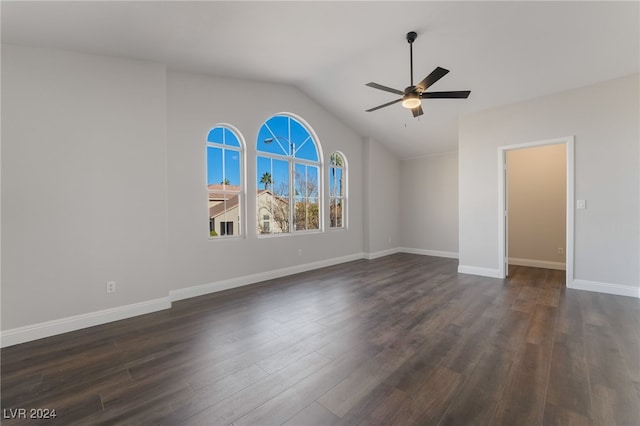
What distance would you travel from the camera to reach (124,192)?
3.19 metres

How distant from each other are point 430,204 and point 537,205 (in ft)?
7.39

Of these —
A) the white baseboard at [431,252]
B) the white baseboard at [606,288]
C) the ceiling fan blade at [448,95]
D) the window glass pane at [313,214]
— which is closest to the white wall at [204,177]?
the window glass pane at [313,214]

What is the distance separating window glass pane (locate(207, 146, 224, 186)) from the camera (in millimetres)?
4148

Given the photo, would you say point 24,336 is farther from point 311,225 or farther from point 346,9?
point 346,9

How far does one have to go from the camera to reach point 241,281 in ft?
14.4

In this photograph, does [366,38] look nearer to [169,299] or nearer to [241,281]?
[241,281]

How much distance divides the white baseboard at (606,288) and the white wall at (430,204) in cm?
268

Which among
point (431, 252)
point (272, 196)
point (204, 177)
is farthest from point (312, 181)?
point (431, 252)

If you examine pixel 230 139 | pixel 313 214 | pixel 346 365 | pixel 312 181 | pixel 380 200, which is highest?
pixel 230 139

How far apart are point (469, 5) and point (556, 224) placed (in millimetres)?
4690

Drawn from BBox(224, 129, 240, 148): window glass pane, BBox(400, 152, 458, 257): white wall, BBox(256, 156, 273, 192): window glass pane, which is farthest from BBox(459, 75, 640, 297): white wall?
BBox(224, 129, 240, 148): window glass pane

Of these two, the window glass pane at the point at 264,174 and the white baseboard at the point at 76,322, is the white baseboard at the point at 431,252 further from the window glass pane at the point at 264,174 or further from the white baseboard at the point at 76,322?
the white baseboard at the point at 76,322

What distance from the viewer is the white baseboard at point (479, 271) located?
4.75 m

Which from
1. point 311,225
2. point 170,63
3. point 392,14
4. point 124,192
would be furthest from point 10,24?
point 311,225
